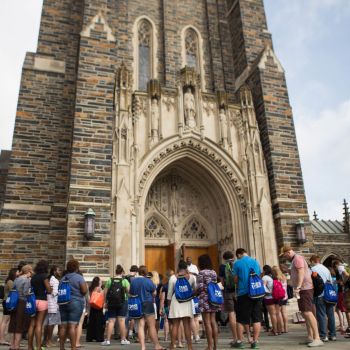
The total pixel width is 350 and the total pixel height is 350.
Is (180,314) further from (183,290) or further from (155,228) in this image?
(155,228)

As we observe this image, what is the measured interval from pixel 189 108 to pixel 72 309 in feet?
27.2

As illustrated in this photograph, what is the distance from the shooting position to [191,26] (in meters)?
16.2

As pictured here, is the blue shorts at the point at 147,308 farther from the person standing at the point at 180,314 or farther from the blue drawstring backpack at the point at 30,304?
the blue drawstring backpack at the point at 30,304

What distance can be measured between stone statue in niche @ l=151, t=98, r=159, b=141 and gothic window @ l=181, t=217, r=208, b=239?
3.14 metres

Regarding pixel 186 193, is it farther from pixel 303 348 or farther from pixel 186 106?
pixel 303 348

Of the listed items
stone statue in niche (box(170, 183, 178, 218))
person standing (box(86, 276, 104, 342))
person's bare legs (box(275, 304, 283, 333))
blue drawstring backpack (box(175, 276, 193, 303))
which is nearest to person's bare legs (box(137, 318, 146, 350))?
blue drawstring backpack (box(175, 276, 193, 303))

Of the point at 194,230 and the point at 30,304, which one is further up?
the point at 194,230

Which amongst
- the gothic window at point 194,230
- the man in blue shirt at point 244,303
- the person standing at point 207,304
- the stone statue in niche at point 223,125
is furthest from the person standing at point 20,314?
the stone statue in niche at point 223,125

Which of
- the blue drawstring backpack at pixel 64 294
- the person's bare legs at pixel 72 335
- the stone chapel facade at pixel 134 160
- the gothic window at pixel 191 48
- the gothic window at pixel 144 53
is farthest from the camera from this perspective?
the gothic window at pixel 191 48

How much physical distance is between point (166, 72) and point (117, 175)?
598 cm

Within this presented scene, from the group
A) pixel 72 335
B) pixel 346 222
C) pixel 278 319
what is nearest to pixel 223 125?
pixel 278 319

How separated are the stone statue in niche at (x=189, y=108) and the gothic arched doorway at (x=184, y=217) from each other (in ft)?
3.75

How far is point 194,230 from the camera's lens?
12.8 meters

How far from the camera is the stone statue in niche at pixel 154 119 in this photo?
38.0ft
